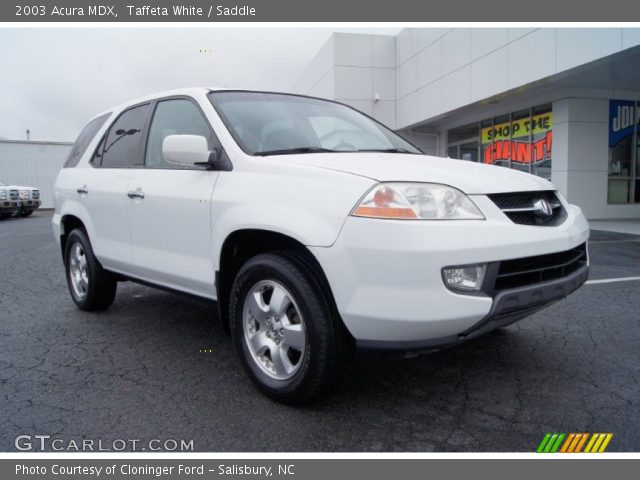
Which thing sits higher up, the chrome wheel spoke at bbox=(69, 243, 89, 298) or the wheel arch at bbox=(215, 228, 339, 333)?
the wheel arch at bbox=(215, 228, 339, 333)

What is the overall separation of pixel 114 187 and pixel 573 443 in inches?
138

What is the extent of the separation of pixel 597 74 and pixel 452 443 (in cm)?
1238

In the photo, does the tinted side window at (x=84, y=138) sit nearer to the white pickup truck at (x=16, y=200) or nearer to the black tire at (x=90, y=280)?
the black tire at (x=90, y=280)

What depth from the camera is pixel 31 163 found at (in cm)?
2784

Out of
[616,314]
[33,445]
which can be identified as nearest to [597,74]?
[616,314]

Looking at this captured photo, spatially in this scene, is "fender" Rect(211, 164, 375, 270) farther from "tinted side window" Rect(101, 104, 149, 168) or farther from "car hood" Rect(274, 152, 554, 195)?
"tinted side window" Rect(101, 104, 149, 168)

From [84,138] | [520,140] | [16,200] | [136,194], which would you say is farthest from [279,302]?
[16,200]

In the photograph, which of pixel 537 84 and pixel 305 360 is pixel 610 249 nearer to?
pixel 537 84

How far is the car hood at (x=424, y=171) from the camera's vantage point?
2.60 metres

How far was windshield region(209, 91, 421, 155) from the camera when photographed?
10.9ft

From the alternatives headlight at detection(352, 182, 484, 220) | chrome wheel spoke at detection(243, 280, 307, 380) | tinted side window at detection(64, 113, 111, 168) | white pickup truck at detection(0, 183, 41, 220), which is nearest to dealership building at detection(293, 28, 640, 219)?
tinted side window at detection(64, 113, 111, 168)

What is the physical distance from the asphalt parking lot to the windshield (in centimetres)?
143

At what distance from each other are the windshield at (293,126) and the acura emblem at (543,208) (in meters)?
1.13

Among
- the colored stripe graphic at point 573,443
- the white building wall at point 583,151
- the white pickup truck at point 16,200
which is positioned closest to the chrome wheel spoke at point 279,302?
the colored stripe graphic at point 573,443
